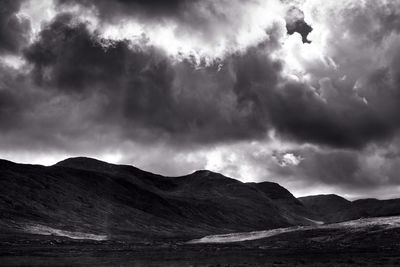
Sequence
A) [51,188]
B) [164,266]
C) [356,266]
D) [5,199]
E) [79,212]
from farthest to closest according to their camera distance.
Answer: [51,188]
[79,212]
[5,199]
[164,266]
[356,266]

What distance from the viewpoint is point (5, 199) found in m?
152

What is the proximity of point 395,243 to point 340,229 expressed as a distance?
22.7m

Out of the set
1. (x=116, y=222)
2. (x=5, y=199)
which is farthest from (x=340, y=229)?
(x=5, y=199)

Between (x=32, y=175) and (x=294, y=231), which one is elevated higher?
(x=32, y=175)

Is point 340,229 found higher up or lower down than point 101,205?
lower down

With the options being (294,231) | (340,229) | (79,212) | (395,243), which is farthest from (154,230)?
(395,243)

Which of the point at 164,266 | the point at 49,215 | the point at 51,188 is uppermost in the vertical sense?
A: the point at 51,188

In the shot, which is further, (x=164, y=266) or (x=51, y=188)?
(x=51, y=188)

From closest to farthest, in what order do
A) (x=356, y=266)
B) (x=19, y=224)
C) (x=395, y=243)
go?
(x=356, y=266) → (x=395, y=243) → (x=19, y=224)

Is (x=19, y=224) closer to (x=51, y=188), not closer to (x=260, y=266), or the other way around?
(x=51, y=188)

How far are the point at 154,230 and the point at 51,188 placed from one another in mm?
44813

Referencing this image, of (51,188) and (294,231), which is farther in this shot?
(51,188)

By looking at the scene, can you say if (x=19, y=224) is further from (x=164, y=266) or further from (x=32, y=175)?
(x=164, y=266)

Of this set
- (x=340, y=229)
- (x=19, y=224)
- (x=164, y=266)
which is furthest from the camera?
(x=19, y=224)
